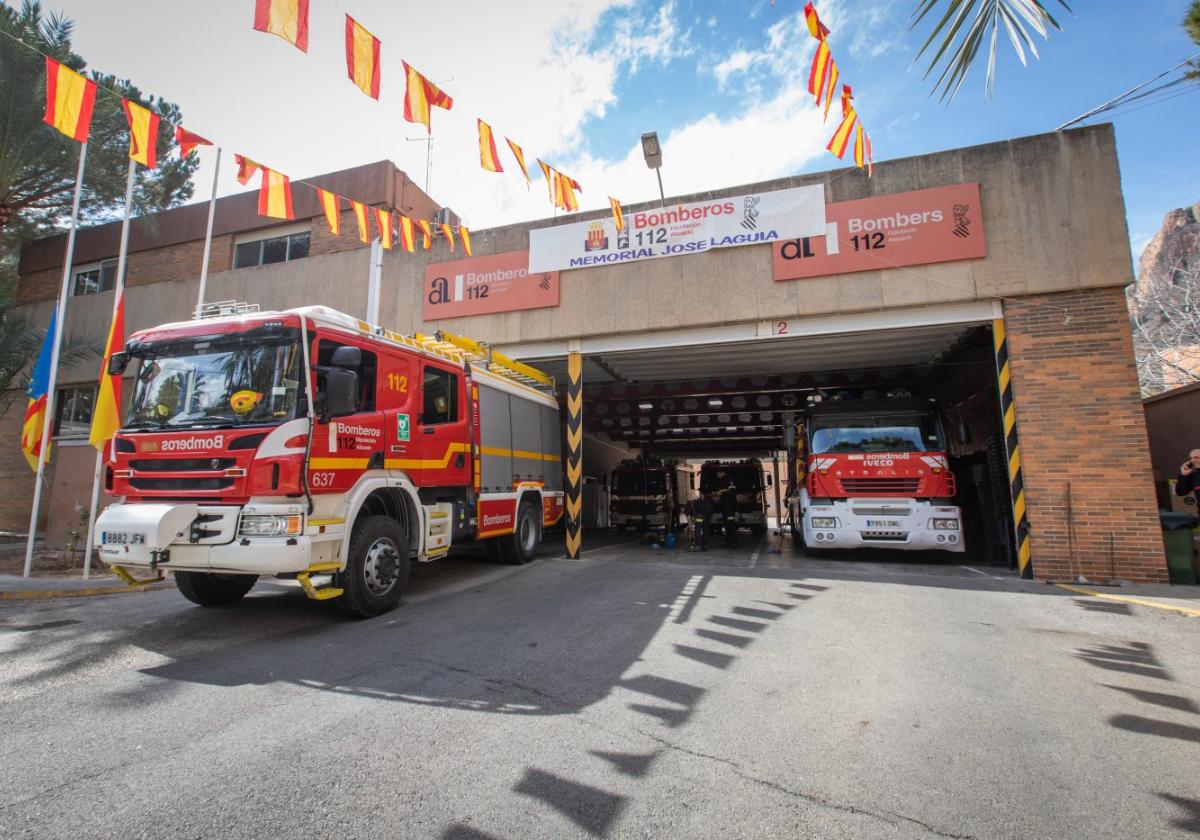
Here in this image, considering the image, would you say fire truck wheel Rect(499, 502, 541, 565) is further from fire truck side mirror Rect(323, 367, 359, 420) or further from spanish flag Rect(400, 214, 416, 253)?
spanish flag Rect(400, 214, 416, 253)

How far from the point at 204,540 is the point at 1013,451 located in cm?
1055

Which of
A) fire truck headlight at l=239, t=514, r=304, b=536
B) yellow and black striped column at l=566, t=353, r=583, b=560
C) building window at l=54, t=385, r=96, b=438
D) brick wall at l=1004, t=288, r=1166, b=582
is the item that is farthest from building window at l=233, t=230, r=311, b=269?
brick wall at l=1004, t=288, r=1166, b=582

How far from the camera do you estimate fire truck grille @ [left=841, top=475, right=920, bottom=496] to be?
9.58 m

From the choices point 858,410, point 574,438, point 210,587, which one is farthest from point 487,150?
point 858,410

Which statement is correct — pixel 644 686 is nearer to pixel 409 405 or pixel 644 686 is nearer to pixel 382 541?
pixel 382 541

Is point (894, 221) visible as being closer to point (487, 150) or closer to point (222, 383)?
point (487, 150)

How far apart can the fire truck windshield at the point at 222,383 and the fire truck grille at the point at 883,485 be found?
8730 mm

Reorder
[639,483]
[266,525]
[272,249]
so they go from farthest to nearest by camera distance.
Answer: [639,483] < [272,249] < [266,525]

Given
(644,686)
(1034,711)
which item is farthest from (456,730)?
(1034,711)

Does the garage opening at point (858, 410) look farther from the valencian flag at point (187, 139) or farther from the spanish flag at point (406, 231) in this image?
the valencian flag at point (187, 139)

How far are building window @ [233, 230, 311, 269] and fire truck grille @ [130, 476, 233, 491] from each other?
10.6 m

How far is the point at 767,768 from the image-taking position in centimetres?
275

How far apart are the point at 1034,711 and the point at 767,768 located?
2.03 m

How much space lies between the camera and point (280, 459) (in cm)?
476
